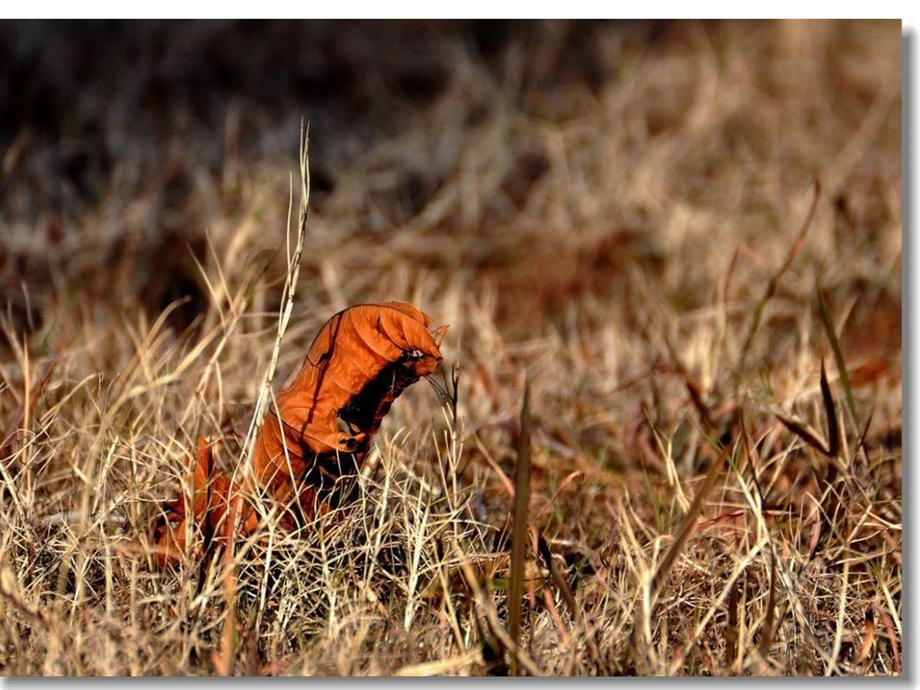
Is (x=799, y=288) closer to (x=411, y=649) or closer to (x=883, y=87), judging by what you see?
(x=883, y=87)

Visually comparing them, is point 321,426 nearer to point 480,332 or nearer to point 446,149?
point 480,332

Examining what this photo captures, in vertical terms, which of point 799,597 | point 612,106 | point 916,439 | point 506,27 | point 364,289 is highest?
point 506,27

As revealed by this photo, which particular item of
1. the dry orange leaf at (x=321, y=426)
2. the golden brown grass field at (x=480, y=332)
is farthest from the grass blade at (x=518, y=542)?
the dry orange leaf at (x=321, y=426)

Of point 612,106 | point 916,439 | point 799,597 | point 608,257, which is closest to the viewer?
point 799,597

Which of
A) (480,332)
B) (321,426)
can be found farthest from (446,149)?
(321,426)

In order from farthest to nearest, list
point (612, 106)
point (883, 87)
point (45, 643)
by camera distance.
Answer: point (883, 87), point (612, 106), point (45, 643)

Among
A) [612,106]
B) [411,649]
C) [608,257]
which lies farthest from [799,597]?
[612,106]

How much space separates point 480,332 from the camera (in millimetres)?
2422

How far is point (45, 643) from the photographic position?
1.34 metres

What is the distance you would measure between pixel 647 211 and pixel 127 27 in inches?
62.3

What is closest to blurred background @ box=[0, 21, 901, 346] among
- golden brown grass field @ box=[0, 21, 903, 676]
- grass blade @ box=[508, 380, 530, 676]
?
golden brown grass field @ box=[0, 21, 903, 676]

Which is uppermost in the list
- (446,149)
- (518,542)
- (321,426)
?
(446,149)

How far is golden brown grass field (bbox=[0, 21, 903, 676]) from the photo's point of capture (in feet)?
4.72

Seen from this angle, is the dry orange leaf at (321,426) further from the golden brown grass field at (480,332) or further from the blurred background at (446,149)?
the blurred background at (446,149)
